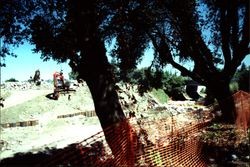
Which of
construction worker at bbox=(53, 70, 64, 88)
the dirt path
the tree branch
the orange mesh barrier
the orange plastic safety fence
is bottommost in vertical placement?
the orange plastic safety fence

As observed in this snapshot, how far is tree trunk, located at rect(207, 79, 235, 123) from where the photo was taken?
1465cm

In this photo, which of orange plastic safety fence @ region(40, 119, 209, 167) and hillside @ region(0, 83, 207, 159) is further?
hillside @ region(0, 83, 207, 159)

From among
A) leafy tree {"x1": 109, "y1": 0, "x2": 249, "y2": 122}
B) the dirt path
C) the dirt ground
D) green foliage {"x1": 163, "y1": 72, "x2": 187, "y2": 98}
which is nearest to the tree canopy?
leafy tree {"x1": 109, "y1": 0, "x2": 249, "y2": 122}

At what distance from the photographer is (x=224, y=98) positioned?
15.1m

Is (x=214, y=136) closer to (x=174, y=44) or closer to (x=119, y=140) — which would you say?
(x=174, y=44)

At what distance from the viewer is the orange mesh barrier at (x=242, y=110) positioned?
14180 millimetres

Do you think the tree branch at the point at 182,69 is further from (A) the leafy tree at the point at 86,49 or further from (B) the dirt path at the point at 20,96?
(B) the dirt path at the point at 20,96

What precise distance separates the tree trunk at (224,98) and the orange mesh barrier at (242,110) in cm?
29

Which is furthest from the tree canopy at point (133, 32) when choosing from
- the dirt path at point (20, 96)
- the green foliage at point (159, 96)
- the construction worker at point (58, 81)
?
the green foliage at point (159, 96)

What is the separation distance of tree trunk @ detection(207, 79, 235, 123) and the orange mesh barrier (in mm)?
289

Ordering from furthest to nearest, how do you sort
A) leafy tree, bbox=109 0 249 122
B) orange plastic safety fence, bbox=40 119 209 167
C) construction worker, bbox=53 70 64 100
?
construction worker, bbox=53 70 64 100 < leafy tree, bbox=109 0 249 122 < orange plastic safety fence, bbox=40 119 209 167

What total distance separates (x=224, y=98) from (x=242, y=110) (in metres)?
0.92

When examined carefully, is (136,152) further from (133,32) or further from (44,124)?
(44,124)

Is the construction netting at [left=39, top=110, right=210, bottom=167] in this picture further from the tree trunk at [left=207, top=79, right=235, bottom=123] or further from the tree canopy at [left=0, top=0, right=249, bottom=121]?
the tree trunk at [left=207, top=79, right=235, bottom=123]
